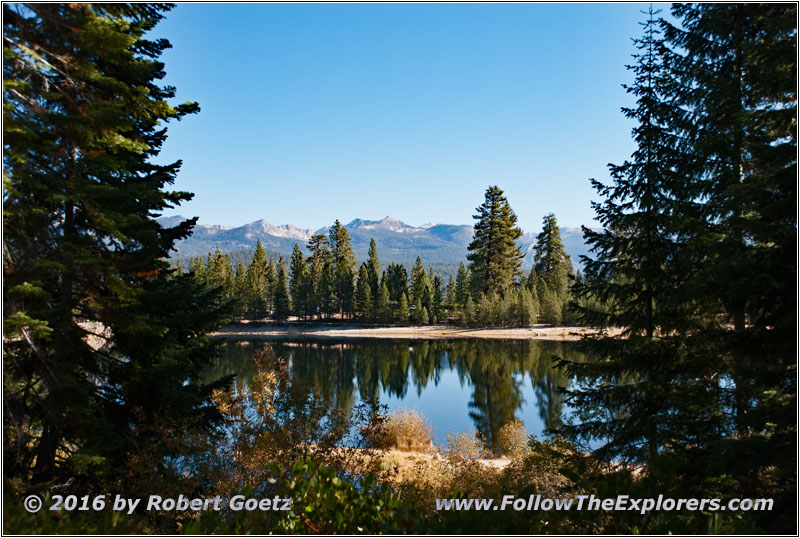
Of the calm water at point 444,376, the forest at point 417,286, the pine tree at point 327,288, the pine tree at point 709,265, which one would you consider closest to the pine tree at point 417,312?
the forest at point 417,286

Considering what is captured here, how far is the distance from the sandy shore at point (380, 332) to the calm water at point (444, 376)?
127 inches

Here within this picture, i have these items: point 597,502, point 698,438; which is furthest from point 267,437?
point 698,438

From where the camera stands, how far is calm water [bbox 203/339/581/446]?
22797mm

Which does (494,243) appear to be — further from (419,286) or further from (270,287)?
(270,287)

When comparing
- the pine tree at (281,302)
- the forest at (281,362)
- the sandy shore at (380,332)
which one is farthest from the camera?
the pine tree at (281,302)

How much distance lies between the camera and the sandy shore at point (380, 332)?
50344 millimetres

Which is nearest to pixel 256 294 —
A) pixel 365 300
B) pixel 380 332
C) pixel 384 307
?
pixel 365 300

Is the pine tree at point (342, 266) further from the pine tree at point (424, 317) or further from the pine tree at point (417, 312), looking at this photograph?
the pine tree at point (424, 317)

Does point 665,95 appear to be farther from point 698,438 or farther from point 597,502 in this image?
point 597,502

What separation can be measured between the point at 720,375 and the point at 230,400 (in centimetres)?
892

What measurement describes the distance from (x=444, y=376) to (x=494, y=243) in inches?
943

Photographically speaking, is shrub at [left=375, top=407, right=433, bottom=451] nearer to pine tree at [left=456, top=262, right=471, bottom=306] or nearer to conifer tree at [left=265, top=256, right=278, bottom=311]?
pine tree at [left=456, top=262, right=471, bottom=306]

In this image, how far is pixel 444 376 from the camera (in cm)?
3394

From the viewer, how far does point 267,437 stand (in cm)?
797
